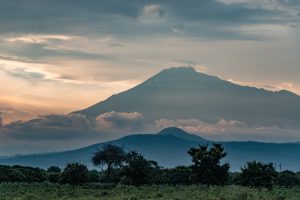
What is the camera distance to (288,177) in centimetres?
10538

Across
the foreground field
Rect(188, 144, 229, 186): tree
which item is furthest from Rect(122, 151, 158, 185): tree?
the foreground field

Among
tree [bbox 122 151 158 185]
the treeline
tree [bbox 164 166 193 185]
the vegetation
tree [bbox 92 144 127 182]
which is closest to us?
the vegetation

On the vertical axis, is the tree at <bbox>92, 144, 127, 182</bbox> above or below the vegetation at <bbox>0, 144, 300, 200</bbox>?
above

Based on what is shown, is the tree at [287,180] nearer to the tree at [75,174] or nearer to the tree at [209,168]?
the tree at [209,168]

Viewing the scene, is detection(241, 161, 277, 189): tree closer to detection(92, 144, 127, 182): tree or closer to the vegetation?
the vegetation

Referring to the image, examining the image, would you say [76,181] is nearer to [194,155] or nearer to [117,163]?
[194,155]

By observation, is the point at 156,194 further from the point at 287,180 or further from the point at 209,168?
the point at 287,180

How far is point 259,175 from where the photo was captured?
254ft

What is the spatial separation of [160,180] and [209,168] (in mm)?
21145

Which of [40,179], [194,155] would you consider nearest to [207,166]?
[194,155]

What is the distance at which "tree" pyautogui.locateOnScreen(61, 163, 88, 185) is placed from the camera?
88688 millimetres

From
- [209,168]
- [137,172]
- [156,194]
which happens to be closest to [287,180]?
[209,168]

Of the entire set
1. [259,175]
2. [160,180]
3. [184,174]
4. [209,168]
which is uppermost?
[209,168]

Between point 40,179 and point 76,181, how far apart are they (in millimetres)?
21803
